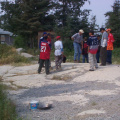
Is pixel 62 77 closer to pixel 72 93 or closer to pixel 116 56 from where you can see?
pixel 72 93

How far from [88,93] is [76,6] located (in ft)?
76.7

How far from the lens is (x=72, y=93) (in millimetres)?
6355

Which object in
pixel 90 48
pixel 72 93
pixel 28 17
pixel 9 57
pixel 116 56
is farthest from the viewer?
pixel 28 17

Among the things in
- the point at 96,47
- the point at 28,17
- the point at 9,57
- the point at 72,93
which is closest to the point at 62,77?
the point at 96,47

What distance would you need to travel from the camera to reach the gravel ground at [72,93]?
477cm

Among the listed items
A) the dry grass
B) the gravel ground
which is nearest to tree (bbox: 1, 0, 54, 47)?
the gravel ground

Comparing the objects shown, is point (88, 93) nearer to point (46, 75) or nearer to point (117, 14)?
point (46, 75)

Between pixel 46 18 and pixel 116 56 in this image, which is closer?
pixel 116 56

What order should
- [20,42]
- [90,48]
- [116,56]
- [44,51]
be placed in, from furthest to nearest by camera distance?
[20,42] < [116,56] < [44,51] < [90,48]

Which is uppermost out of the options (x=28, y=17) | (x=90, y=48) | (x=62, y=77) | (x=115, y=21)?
(x=28, y=17)

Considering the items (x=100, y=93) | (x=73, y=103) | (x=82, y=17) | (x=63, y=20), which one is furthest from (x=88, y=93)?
(x=63, y=20)

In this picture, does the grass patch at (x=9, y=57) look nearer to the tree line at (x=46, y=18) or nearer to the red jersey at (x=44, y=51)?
the red jersey at (x=44, y=51)

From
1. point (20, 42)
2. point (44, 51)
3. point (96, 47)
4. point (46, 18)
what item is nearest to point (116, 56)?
point (46, 18)

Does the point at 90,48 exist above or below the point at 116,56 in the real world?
above
